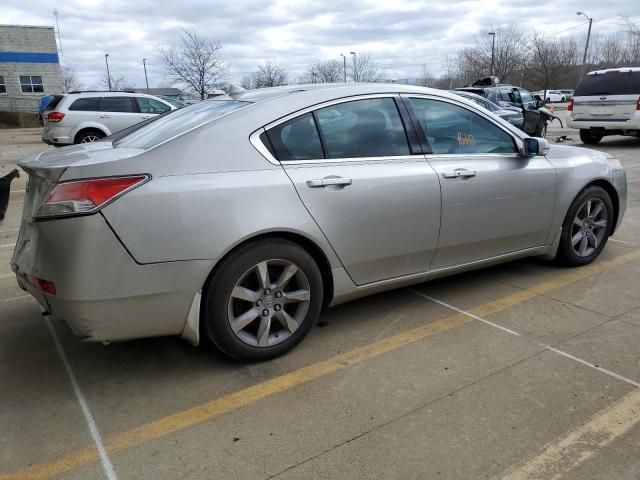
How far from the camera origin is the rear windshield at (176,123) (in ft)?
10.2

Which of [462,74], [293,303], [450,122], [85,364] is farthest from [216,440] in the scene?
[462,74]

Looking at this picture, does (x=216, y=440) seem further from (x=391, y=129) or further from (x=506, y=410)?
(x=391, y=129)

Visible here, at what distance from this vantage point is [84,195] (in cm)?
261

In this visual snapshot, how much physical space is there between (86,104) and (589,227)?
Answer: 13.9 meters

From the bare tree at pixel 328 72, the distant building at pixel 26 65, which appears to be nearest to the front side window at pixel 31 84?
the distant building at pixel 26 65

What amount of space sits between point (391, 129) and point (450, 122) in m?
0.55

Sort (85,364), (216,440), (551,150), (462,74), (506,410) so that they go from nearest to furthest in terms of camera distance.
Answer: (216,440) → (506,410) → (85,364) → (551,150) → (462,74)

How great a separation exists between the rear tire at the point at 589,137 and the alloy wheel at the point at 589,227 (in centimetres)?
1116

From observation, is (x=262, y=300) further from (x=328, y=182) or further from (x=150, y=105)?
(x=150, y=105)

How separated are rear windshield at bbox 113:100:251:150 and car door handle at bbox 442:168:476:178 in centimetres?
141

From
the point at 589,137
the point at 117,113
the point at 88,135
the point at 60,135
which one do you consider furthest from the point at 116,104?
the point at 589,137

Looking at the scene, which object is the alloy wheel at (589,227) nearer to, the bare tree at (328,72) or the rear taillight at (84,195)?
the rear taillight at (84,195)

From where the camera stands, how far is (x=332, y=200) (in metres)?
3.20

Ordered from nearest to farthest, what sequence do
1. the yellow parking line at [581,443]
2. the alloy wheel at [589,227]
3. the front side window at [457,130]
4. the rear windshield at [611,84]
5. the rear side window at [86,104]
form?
1. the yellow parking line at [581,443]
2. the front side window at [457,130]
3. the alloy wheel at [589,227]
4. the rear windshield at [611,84]
5. the rear side window at [86,104]
